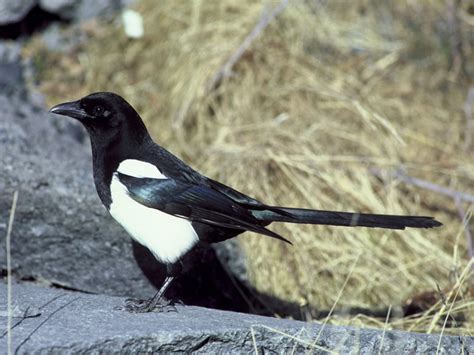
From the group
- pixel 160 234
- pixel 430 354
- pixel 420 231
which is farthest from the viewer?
pixel 420 231

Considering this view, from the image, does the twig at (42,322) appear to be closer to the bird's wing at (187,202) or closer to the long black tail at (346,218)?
the bird's wing at (187,202)

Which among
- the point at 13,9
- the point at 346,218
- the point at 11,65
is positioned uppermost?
the point at 13,9

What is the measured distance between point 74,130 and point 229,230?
6.67 feet

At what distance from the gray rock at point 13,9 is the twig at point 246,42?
54.9 inches

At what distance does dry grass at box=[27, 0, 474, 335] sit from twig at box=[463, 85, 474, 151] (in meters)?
0.05

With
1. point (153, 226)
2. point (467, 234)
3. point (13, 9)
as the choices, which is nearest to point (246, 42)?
point (13, 9)

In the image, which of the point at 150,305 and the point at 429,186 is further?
the point at 429,186

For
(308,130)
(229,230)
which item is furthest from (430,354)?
(308,130)

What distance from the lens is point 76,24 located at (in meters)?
6.22

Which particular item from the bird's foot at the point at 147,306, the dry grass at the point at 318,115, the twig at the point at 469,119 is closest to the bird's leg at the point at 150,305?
the bird's foot at the point at 147,306

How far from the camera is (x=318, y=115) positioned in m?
5.34

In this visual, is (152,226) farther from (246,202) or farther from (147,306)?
(246,202)

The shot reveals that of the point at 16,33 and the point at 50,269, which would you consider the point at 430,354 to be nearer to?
the point at 50,269

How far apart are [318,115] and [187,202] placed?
7.27 feet
